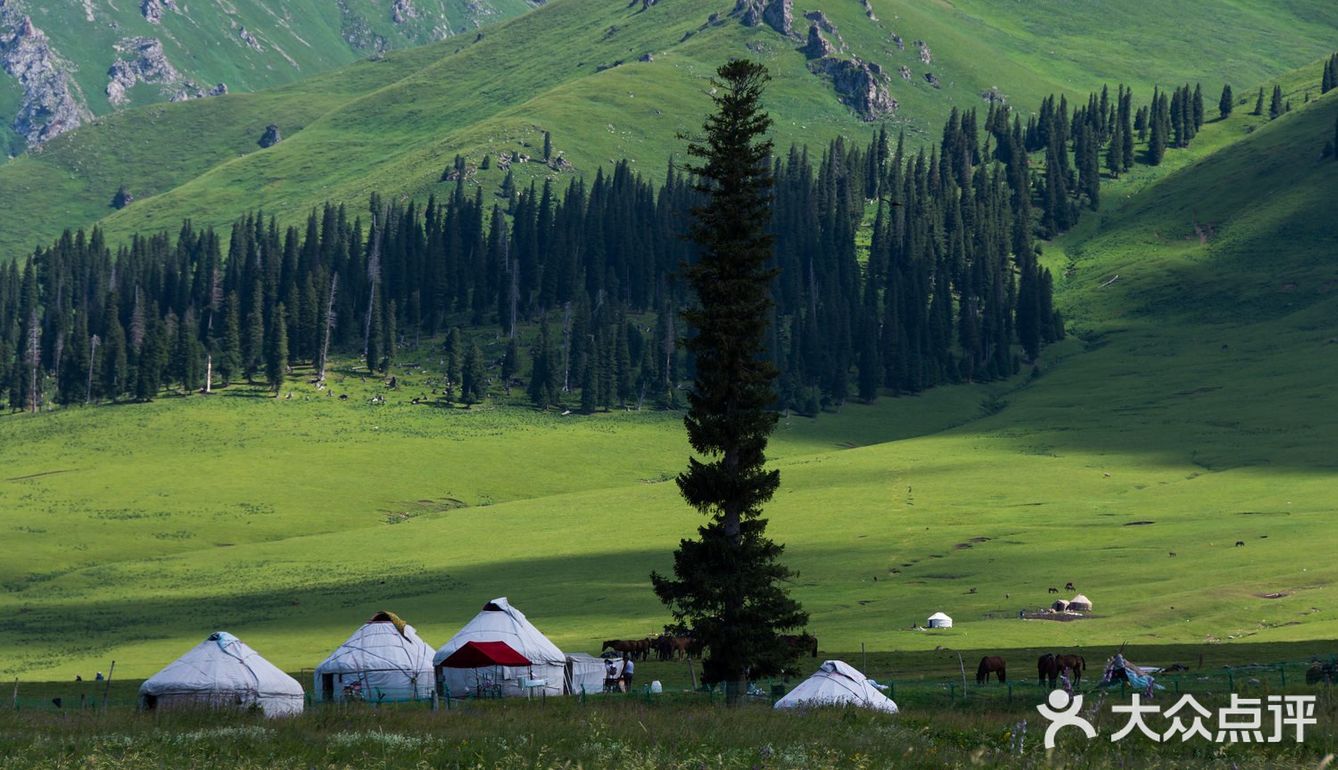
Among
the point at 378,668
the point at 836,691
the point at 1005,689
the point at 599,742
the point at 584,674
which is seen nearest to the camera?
the point at 599,742

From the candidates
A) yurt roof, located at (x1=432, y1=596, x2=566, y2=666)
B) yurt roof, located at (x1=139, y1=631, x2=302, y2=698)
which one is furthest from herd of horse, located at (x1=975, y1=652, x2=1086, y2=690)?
yurt roof, located at (x1=139, y1=631, x2=302, y2=698)

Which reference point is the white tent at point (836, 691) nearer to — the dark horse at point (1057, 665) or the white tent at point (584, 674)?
the dark horse at point (1057, 665)

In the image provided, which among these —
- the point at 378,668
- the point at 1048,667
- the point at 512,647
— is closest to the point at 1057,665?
the point at 1048,667

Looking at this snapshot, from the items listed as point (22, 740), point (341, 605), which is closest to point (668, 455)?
point (341, 605)

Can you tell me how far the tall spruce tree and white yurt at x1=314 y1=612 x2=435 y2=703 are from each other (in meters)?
13.0

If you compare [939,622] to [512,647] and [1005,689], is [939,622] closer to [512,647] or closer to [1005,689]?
[512,647]

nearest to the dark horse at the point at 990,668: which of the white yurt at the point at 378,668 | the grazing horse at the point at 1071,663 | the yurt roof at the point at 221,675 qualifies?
the grazing horse at the point at 1071,663

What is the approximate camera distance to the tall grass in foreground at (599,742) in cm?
2936

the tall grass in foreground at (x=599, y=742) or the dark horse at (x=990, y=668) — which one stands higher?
the tall grass in foreground at (x=599, y=742)

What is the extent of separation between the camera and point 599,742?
3195 cm

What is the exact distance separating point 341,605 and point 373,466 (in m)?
66.4

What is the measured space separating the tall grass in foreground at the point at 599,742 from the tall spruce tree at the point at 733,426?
12.9 m

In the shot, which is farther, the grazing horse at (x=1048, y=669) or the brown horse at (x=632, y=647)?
the brown horse at (x=632, y=647)

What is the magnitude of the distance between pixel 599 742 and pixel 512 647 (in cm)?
2843
